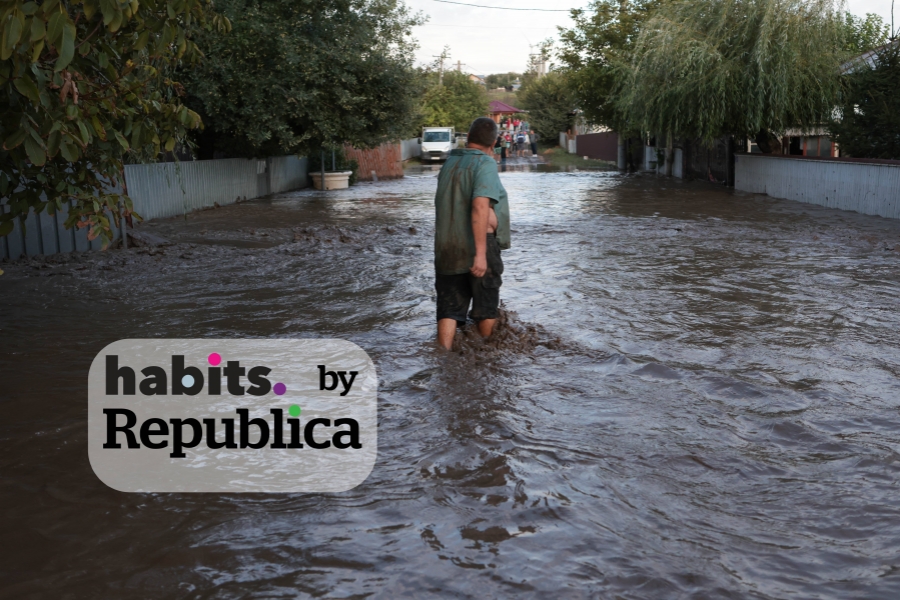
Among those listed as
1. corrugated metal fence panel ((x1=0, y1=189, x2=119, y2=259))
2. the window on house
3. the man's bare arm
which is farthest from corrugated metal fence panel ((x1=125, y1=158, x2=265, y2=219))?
the window on house

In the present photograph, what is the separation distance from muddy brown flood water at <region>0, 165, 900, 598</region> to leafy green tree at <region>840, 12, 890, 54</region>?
15272mm

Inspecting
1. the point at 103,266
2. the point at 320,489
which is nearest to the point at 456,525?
the point at 320,489

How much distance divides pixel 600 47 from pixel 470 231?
3060 cm

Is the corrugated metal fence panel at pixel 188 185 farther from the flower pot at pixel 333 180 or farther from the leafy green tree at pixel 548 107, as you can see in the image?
the leafy green tree at pixel 548 107

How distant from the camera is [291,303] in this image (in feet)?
30.6

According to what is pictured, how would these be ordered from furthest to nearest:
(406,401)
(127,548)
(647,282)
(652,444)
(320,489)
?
(647,282), (406,401), (652,444), (320,489), (127,548)

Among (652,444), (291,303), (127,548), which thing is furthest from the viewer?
(291,303)

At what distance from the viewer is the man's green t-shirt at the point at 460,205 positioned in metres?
6.64

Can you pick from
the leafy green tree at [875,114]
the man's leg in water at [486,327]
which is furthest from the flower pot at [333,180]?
the man's leg in water at [486,327]

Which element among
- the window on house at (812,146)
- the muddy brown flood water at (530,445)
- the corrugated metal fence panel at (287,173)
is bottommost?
the muddy brown flood water at (530,445)

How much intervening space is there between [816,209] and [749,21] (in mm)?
6195

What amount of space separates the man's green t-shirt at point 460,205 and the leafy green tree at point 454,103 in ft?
188

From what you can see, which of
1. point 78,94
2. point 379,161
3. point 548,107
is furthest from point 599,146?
point 78,94

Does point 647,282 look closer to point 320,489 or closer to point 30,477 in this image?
point 320,489
